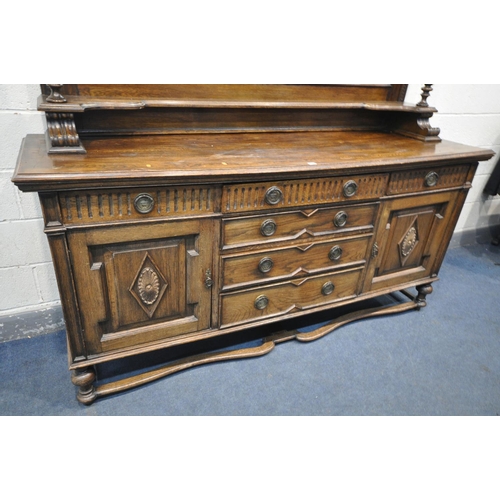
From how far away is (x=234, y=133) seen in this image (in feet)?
5.52

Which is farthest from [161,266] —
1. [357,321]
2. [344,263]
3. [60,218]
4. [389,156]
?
[357,321]

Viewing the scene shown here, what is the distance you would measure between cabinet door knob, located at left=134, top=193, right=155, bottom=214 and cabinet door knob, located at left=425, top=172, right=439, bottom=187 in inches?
45.1

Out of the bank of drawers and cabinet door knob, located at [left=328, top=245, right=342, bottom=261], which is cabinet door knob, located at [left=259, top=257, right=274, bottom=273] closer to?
the bank of drawers

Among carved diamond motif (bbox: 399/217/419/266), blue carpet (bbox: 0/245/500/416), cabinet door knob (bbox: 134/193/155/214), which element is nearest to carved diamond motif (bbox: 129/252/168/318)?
cabinet door knob (bbox: 134/193/155/214)

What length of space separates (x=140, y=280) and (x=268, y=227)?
473 mm

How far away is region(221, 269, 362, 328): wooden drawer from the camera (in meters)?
1.58

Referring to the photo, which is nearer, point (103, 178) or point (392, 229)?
point (103, 178)

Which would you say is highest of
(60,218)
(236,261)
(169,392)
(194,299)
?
(60,218)

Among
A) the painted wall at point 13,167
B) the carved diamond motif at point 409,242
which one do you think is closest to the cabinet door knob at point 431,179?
the carved diamond motif at point 409,242

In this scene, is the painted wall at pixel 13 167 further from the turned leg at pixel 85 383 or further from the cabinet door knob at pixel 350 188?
the cabinet door knob at pixel 350 188

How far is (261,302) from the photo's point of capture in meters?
1.62

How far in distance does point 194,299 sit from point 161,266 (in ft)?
0.63

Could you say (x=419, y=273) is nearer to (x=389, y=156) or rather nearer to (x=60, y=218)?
(x=389, y=156)

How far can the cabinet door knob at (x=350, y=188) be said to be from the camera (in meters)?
1.51
